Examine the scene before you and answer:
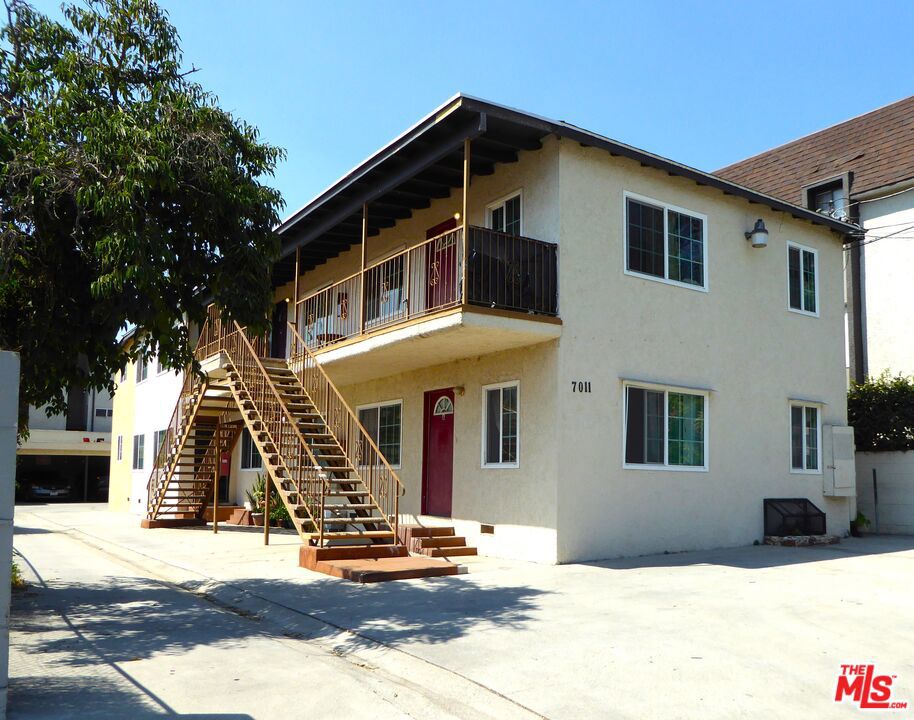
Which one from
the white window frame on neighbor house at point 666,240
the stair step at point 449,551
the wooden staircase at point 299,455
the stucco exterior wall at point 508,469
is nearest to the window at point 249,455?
the wooden staircase at point 299,455

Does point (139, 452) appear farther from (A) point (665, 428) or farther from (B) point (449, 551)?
(A) point (665, 428)

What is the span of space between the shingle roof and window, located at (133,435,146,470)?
69.7 feet

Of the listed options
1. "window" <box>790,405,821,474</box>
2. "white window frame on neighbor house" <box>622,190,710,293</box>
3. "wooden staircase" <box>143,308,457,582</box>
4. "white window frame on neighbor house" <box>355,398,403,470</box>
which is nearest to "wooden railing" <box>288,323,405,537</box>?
"wooden staircase" <box>143,308,457,582</box>

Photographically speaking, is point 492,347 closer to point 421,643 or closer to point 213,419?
point 421,643

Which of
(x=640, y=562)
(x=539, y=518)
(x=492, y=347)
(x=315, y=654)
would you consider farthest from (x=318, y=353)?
(x=315, y=654)

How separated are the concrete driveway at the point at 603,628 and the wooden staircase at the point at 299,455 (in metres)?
0.78

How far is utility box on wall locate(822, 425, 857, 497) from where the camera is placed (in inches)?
632

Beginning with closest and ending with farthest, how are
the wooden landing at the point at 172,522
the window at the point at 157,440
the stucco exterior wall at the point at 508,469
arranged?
the stucco exterior wall at the point at 508,469 → the wooden landing at the point at 172,522 → the window at the point at 157,440

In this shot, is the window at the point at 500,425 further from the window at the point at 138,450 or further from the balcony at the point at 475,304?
the window at the point at 138,450

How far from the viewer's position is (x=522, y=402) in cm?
1291

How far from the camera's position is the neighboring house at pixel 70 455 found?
40.8 m

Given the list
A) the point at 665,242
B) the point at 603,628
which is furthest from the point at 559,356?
the point at 603,628

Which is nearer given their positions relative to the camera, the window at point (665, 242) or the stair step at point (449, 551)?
the stair step at point (449, 551)

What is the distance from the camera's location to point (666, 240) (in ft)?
46.1
